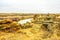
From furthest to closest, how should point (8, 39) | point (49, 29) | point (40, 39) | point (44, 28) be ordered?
point (44, 28) < point (49, 29) < point (40, 39) < point (8, 39)

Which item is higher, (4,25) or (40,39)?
(4,25)

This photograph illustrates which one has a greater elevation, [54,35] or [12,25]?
[12,25]

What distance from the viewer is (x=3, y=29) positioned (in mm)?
10094

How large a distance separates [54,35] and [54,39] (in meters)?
1.07

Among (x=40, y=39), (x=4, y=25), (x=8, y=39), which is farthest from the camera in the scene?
(x=4, y=25)

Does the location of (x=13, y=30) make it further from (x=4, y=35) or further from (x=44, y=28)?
(x=44, y=28)

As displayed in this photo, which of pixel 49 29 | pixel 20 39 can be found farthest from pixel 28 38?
pixel 49 29

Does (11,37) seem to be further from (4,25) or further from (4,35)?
(4,25)

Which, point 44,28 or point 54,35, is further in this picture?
point 44,28

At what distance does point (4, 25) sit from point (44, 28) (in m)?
3.70

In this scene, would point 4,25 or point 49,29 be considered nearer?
point 4,25

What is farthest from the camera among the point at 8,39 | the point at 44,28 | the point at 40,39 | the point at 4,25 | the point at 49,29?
the point at 44,28

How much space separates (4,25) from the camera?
33.0ft

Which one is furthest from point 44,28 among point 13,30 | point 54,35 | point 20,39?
point 20,39
